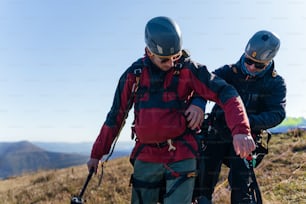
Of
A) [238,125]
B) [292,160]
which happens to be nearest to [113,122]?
[238,125]

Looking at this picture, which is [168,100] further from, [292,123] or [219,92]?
[292,123]

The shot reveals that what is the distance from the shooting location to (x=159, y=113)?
11.4 feet

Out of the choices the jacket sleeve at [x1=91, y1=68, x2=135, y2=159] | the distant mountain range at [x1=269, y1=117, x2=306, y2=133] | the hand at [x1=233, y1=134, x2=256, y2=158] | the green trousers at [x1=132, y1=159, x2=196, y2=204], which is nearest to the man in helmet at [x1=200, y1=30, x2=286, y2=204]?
the green trousers at [x1=132, y1=159, x2=196, y2=204]

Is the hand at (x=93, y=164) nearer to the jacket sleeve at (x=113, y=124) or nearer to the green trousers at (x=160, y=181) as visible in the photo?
the jacket sleeve at (x=113, y=124)

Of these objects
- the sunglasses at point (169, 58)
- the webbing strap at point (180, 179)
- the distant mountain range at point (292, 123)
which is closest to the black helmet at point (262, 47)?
the sunglasses at point (169, 58)

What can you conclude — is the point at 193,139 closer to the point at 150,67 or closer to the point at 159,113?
the point at 159,113

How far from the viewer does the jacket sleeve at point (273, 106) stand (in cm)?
449

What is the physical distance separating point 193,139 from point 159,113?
447 mm

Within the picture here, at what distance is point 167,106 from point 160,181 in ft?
2.51

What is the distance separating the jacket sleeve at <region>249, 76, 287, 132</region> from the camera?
449 cm

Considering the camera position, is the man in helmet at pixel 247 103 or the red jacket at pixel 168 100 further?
the man in helmet at pixel 247 103

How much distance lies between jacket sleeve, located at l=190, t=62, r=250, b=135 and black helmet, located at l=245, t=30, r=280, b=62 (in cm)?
139

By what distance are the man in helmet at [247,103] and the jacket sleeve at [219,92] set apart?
117 centimetres

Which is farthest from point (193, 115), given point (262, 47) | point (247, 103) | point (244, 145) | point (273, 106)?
point (262, 47)
